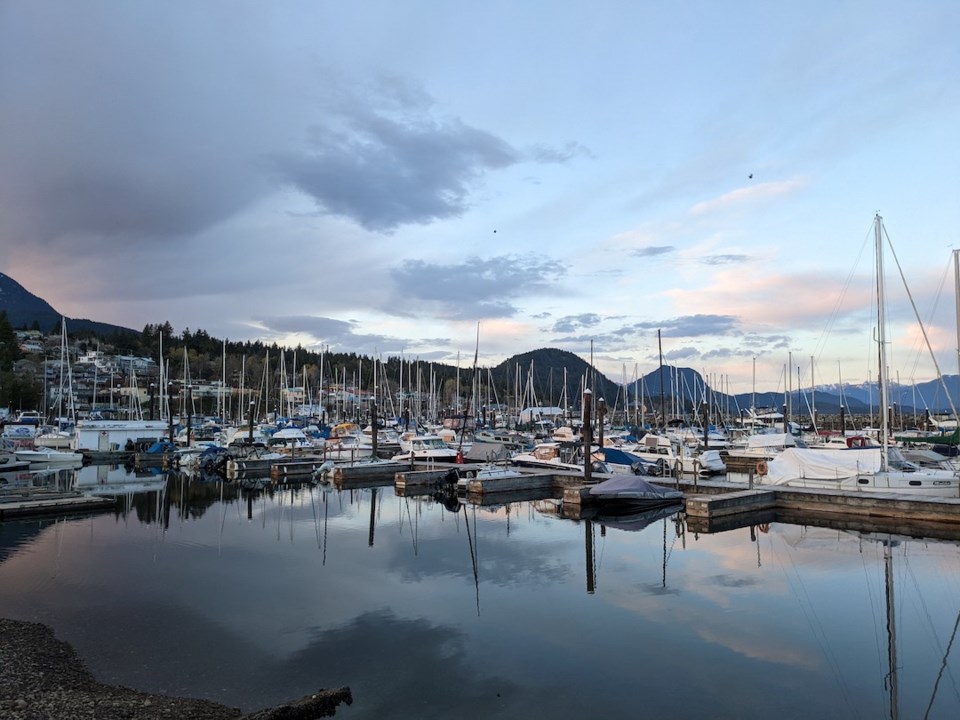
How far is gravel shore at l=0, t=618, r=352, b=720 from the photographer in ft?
31.2

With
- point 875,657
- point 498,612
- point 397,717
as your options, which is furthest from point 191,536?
point 875,657

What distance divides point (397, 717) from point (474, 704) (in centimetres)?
132

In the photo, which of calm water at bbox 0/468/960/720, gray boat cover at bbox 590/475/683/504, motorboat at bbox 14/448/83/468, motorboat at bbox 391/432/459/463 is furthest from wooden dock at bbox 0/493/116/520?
motorboat at bbox 14/448/83/468

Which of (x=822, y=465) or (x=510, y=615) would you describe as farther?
(x=822, y=465)

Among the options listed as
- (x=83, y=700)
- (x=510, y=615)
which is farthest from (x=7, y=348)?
(x=510, y=615)

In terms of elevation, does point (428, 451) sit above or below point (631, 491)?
above

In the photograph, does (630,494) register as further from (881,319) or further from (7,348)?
(7,348)

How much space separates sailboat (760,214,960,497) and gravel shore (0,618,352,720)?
89.0ft

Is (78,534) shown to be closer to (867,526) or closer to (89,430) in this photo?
(867,526)

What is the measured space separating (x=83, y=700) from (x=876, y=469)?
101 feet

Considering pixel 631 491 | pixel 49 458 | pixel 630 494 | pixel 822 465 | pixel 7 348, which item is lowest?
pixel 49 458

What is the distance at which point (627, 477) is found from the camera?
31.9 meters

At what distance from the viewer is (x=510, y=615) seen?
15375mm

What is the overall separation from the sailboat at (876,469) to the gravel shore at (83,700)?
89.0 ft
